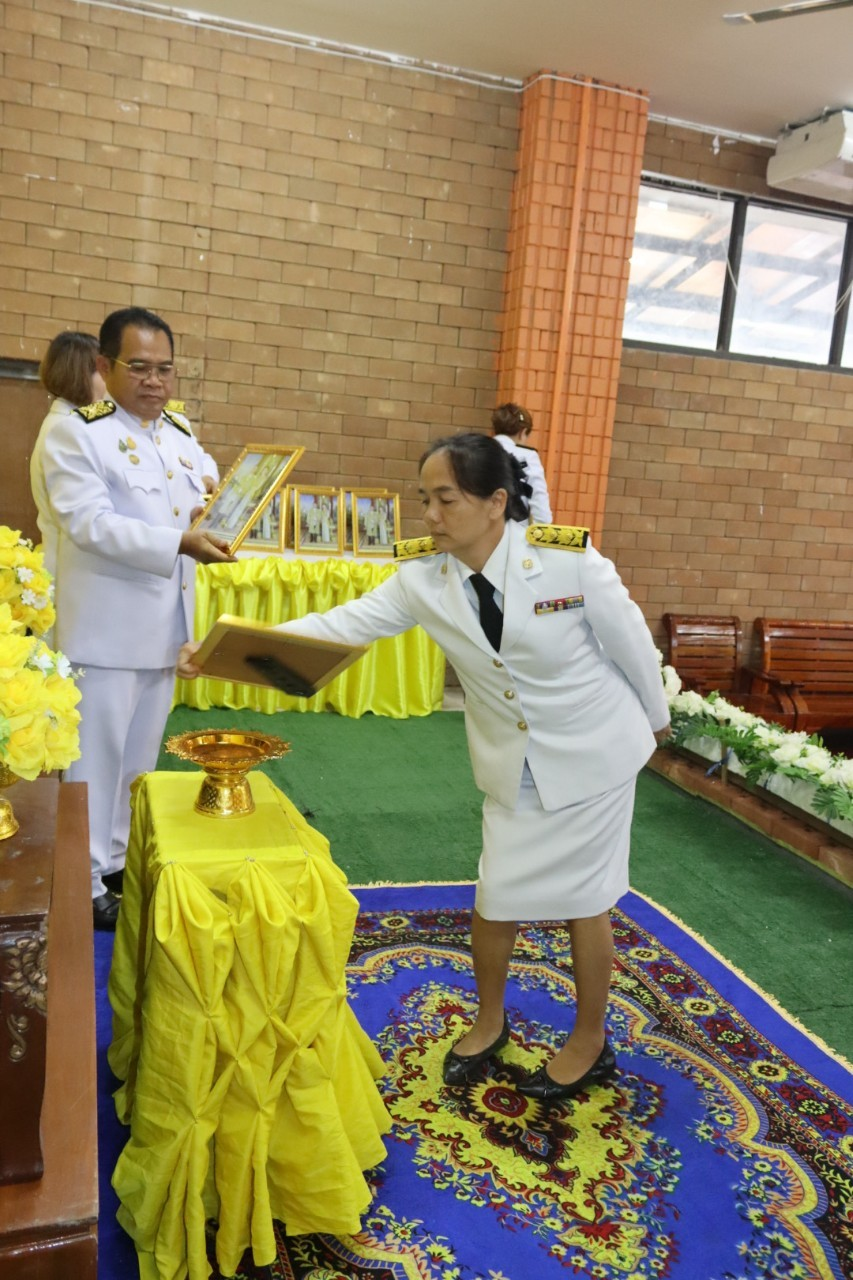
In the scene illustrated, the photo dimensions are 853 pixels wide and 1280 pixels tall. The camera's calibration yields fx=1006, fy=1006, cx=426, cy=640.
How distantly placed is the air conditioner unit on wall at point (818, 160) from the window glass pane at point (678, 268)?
0.44 m

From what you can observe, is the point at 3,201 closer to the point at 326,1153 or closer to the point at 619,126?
the point at 619,126

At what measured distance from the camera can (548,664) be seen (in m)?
2.11

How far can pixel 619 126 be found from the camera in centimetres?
611

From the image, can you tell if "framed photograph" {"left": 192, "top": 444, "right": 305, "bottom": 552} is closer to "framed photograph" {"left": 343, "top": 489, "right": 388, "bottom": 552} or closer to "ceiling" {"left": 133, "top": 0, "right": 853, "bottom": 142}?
"framed photograph" {"left": 343, "top": 489, "right": 388, "bottom": 552}

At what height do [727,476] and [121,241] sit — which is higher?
[121,241]

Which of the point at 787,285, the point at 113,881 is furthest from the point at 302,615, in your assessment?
the point at 787,285

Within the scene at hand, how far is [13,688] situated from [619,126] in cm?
602

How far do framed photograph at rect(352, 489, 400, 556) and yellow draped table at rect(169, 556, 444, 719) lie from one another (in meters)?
0.24

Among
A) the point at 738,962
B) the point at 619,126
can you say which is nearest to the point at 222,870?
the point at 738,962

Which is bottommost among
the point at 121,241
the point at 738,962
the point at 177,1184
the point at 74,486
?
the point at 738,962

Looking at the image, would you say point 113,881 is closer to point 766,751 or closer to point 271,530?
point 766,751

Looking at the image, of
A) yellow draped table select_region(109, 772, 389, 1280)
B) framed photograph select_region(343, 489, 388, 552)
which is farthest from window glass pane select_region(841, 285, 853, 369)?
yellow draped table select_region(109, 772, 389, 1280)

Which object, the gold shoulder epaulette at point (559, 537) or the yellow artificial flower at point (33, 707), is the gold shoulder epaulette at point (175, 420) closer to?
the gold shoulder epaulette at point (559, 537)

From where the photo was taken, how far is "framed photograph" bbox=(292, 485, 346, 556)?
582 centimetres
